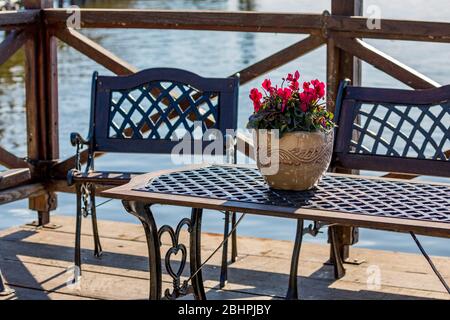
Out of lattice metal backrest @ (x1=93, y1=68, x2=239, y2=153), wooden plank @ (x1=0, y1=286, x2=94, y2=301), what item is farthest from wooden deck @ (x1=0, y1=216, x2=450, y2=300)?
lattice metal backrest @ (x1=93, y1=68, x2=239, y2=153)

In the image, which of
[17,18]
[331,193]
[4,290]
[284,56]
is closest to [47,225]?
[17,18]

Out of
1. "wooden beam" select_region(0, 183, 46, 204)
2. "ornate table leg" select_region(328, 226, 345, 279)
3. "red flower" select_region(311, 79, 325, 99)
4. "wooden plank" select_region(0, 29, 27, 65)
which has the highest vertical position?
"wooden plank" select_region(0, 29, 27, 65)

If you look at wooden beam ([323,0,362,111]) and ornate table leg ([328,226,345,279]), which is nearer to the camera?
ornate table leg ([328,226,345,279])

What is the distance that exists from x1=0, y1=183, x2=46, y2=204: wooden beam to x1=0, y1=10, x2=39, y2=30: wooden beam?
2.31ft

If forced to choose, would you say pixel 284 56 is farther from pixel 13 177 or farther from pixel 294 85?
pixel 294 85

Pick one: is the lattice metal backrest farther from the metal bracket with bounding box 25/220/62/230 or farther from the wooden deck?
the metal bracket with bounding box 25/220/62/230

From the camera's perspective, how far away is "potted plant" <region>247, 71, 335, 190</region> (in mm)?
2828

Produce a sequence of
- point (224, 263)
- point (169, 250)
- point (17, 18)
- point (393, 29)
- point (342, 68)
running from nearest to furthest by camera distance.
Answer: point (169, 250), point (224, 263), point (393, 29), point (342, 68), point (17, 18)

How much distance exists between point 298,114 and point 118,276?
1.37 m

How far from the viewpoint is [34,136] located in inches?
189

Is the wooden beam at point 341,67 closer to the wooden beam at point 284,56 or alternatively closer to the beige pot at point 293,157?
the wooden beam at point 284,56

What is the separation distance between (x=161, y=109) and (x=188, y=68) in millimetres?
10171

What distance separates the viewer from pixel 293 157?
9.41ft

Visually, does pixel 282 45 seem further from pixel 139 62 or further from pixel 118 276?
pixel 118 276
